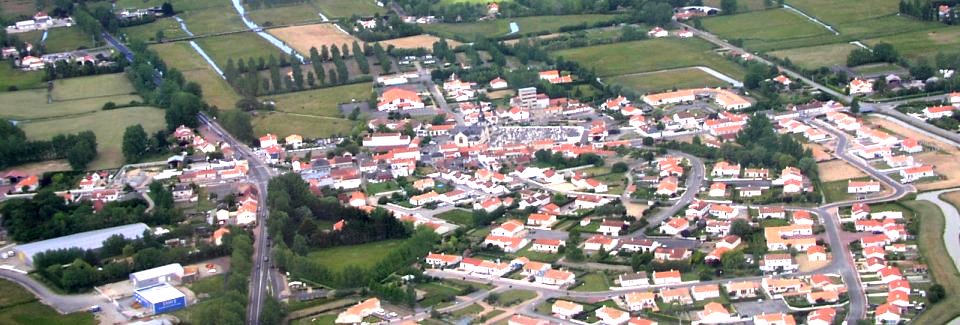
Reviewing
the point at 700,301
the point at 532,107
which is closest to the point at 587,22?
the point at 532,107

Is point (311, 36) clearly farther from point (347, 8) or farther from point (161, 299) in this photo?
point (161, 299)

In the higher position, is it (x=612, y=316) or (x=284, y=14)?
(x=284, y=14)

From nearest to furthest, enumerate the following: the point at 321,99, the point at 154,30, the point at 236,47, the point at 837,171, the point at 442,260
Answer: the point at 442,260
the point at 837,171
the point at 321,99
the point at 236,47
the point at 154,30

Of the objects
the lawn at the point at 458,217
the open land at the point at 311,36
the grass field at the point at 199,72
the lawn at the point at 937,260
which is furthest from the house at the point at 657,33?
the lawn at the point at 937,260

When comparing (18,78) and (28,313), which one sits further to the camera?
(18,78)

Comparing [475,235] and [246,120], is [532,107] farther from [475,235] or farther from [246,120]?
[475,235]

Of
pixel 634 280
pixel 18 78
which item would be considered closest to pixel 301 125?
pixel 18 78
